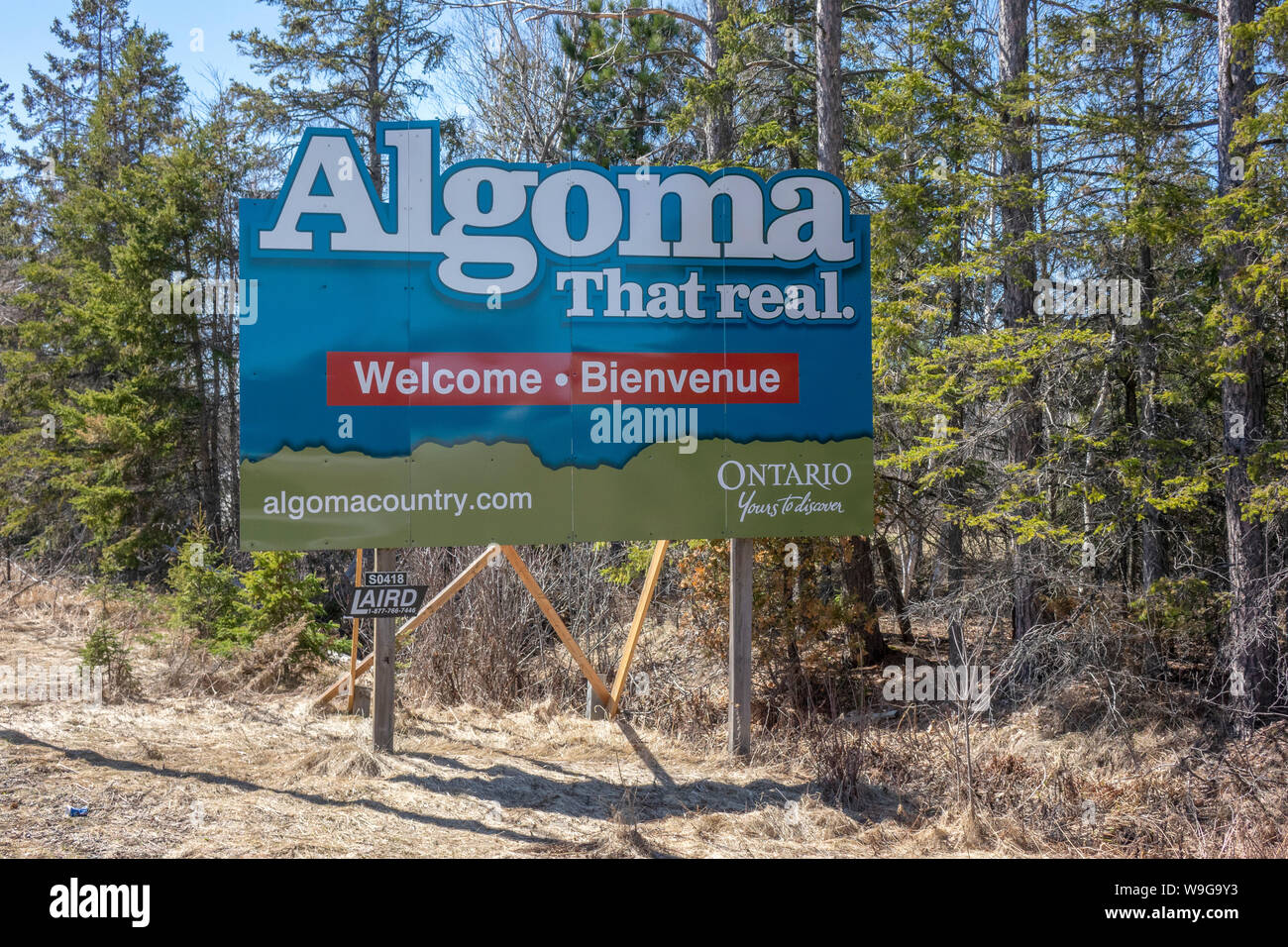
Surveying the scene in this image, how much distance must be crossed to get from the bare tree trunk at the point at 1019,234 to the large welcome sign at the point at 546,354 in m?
3.24

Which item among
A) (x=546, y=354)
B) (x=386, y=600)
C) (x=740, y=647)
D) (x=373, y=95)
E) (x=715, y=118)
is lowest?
(x=740, y=647)

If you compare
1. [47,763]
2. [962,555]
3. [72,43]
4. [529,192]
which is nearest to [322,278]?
[529,192]

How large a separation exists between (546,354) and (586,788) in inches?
137

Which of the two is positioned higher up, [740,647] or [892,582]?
[892,582]

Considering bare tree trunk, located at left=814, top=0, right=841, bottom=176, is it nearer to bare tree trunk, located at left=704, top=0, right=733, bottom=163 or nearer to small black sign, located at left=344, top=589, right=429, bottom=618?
bare tree trunk, located at left=704, top=0, right=733, bottom=163

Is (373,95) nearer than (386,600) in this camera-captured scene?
No

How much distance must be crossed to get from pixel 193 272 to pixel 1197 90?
1801cm

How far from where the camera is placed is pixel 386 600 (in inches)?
283

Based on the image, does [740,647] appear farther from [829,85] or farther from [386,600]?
[829,85]

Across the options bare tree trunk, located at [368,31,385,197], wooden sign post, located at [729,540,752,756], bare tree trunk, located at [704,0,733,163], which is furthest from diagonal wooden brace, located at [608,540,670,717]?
bare tree trunk, located at [368,31,385,197]

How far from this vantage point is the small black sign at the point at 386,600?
7148mm

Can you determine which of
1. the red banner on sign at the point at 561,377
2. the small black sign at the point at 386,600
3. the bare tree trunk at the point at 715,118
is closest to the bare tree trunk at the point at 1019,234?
the red banner on sign at the point at 561,377

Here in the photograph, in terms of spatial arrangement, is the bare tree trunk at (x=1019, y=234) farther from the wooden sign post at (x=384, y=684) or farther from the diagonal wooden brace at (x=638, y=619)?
the wooden sign post at (x=384, y=684)

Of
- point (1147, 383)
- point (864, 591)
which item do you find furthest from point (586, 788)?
point (1147, 383)
